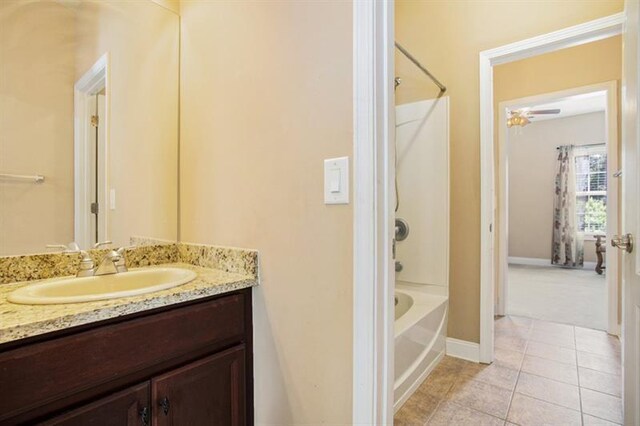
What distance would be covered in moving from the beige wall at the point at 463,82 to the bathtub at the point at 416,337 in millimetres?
187

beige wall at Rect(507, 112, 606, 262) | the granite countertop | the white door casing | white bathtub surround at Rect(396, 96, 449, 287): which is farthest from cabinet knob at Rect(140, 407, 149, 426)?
beige wall at Rect(507, 112, 606, 262)

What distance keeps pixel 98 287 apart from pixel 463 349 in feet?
7.24

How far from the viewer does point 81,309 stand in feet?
2.55

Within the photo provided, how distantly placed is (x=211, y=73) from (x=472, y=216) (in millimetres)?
1885

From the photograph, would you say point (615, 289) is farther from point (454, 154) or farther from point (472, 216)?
point (454, 154)

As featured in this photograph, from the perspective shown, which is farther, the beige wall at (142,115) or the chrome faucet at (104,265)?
the beige wall at (142,115)

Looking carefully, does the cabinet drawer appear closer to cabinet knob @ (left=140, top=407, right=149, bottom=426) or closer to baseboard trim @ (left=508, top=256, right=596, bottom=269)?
cabinet knob @ (left=140, top=407, right=149, bottom=426)

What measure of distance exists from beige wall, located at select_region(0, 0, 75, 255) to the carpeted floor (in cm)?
373

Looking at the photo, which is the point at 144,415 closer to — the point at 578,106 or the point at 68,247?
the point at 68,247

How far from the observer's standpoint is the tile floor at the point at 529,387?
60.8 inches

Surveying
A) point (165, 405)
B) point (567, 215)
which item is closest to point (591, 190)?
point (567, 215)

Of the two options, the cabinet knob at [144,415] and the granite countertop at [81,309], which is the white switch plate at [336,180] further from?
the cabinet knob at [144,415]

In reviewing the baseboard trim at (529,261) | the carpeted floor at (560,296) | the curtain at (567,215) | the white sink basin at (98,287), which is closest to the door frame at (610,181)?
the carpeted floor at (560,296)

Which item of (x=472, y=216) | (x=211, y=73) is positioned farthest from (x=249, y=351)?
(x=472, y=216)
